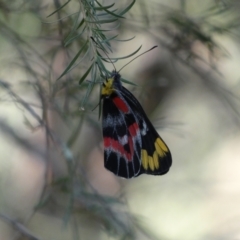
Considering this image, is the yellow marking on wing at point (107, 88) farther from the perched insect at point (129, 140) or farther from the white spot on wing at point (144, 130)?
the white spot on wing at point (144, 130)

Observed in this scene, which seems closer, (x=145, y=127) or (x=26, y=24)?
(x=145, y=127)

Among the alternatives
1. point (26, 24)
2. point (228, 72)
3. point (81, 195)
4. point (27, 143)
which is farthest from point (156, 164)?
point (228, 72)

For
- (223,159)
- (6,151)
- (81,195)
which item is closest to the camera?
(81,195)

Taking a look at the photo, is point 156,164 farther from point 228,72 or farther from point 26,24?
point 228,72

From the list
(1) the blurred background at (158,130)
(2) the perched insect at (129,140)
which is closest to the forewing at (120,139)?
(2) the perched insect at (129,140)

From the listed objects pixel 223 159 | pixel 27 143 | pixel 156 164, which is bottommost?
pixel 156 164

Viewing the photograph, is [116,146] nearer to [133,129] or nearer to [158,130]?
[133,129]
